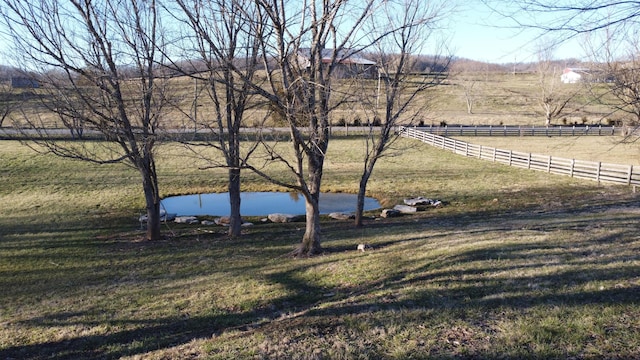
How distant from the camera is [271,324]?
22.0ft

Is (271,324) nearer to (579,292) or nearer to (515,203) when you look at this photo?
(579,292)

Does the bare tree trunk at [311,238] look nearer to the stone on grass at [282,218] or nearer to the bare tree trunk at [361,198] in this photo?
the bare tree trunk at [361,198]

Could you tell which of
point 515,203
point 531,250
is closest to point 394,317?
point 531,250

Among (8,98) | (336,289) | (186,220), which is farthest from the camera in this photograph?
(186,220)

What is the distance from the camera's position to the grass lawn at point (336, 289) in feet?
18.1

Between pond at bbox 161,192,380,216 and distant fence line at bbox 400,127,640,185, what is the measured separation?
406 centimetres

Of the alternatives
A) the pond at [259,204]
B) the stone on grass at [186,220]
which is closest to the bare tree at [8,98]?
the stone on grass at [186,220]

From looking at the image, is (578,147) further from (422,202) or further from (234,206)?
(234,206)

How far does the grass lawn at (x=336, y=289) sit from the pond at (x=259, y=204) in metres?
2.86

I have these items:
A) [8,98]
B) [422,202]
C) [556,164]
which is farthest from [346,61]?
[556,164]

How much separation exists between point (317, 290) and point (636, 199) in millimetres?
15268

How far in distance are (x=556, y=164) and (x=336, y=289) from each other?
21.1 metres

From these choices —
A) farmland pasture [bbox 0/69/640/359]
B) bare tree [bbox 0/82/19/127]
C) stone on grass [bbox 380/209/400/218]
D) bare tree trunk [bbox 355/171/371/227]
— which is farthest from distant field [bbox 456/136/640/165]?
bare tree [bbox 0/82/19/127]

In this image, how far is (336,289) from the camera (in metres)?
8.14
